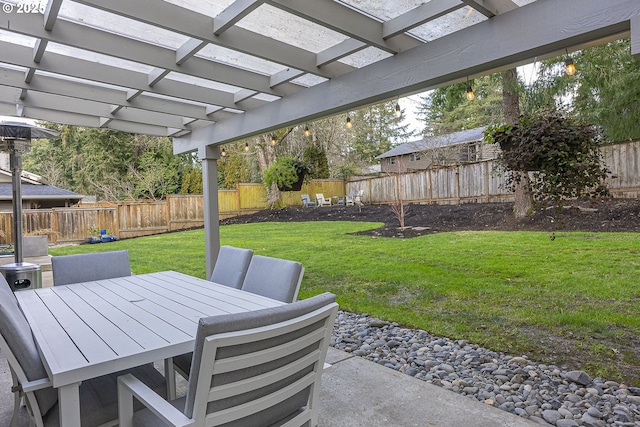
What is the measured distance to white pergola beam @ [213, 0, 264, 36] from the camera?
93.7 inches

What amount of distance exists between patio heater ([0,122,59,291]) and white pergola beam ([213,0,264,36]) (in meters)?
2.27

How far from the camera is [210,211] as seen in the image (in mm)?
5082

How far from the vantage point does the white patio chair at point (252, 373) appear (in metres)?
1.13

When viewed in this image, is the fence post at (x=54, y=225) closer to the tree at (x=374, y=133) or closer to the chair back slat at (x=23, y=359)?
the chair back slat at (x=23, y=359)

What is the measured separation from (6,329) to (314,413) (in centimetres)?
117

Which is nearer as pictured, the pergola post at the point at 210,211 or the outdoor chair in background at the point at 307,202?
the pergola post at the point at 210,211

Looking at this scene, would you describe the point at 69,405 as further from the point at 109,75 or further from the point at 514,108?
the point at 514,108

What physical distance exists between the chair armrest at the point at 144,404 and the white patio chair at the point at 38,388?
228mm

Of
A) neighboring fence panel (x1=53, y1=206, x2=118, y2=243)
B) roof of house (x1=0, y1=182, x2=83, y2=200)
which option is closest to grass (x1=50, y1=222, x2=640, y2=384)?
neighboring fence panel (x1=53, y1=206, x2=118, y2=243)

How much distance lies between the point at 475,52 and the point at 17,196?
4110 mm

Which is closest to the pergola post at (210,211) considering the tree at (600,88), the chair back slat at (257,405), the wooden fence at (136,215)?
the chair back slat at (257,405)

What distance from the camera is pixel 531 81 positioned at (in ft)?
20.8

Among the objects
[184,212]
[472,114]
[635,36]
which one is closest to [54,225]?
[184,212]

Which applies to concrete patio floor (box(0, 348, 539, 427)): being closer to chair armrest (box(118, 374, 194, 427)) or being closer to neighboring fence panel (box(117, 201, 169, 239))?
chair armrest (box(118, 374, 194, 427))
